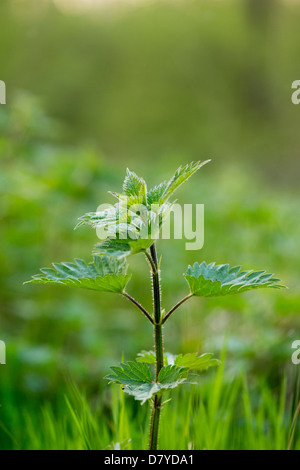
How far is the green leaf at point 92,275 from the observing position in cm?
43

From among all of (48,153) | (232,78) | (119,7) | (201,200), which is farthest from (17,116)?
(232,78)

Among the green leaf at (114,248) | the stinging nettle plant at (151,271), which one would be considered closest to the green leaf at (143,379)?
the stinging nettle plant at (151,271)

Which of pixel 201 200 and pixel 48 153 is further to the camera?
pixel 201 200

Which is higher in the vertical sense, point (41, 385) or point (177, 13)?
point (177, 13)

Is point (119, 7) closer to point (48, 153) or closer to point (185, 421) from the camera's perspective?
point (48, 153)

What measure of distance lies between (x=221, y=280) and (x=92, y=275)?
0.11 metres

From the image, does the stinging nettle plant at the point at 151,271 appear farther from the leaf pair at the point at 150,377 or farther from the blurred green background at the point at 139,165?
the blurred green background at the point at 139,165

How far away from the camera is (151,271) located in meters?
0.42

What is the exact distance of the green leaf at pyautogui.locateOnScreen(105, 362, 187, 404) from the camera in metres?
0.41

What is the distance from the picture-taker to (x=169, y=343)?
1368mm

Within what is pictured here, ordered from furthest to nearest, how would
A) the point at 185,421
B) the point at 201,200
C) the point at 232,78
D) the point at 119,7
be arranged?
the point at 232,78 < the point at 119,7 < the point at 201,200 < the point at 185,421

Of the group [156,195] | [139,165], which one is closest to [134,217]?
[156,195]

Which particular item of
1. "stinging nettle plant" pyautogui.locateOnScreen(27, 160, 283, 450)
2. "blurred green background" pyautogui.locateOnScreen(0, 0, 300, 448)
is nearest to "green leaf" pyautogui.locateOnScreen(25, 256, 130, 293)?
"stinging nettle plant" pyautogui.locateOnScreen(27, 160, 283, 450)

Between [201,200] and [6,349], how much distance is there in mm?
1724
